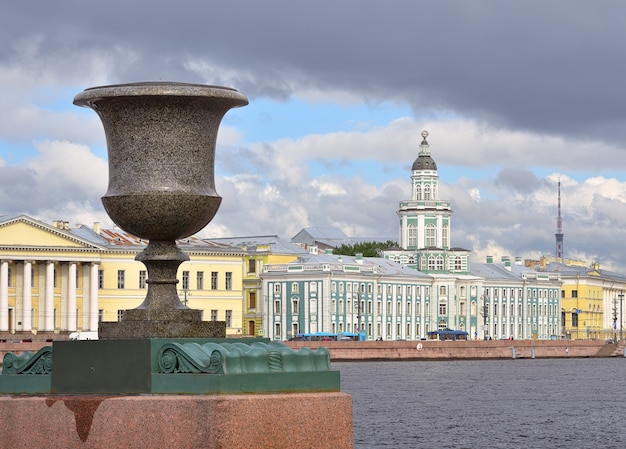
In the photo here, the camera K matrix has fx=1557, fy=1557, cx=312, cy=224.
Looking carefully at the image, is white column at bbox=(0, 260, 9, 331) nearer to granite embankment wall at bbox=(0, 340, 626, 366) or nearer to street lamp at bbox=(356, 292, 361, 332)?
granite embankment wall at bbox=(0, 340, 626, 366)

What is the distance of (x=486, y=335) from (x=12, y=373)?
307 ft

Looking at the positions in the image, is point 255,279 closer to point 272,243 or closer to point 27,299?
point 272,243

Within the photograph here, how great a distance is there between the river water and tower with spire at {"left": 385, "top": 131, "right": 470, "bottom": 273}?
120ft

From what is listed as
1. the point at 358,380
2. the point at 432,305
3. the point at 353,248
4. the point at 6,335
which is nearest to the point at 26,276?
the point at 6,335

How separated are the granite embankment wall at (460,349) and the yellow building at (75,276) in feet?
22.2

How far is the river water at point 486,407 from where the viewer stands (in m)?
26.8

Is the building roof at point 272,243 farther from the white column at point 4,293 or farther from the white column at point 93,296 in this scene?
the white column at point 4,293

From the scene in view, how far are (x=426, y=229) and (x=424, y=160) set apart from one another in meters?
6.28

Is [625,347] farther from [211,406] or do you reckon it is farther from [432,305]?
[211,406]

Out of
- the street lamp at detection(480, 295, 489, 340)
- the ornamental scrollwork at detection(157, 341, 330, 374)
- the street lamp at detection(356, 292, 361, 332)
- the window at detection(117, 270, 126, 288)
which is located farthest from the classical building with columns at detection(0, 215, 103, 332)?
the ornamental scrollwork at detection(157, 341, 330, 374)

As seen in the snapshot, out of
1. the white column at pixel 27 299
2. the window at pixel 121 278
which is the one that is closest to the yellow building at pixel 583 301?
the window at pixel 121 278

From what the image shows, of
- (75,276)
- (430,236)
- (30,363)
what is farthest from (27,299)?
(30,363)

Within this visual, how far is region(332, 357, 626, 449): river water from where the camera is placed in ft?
88.0

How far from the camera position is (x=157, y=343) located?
7.77 metres
